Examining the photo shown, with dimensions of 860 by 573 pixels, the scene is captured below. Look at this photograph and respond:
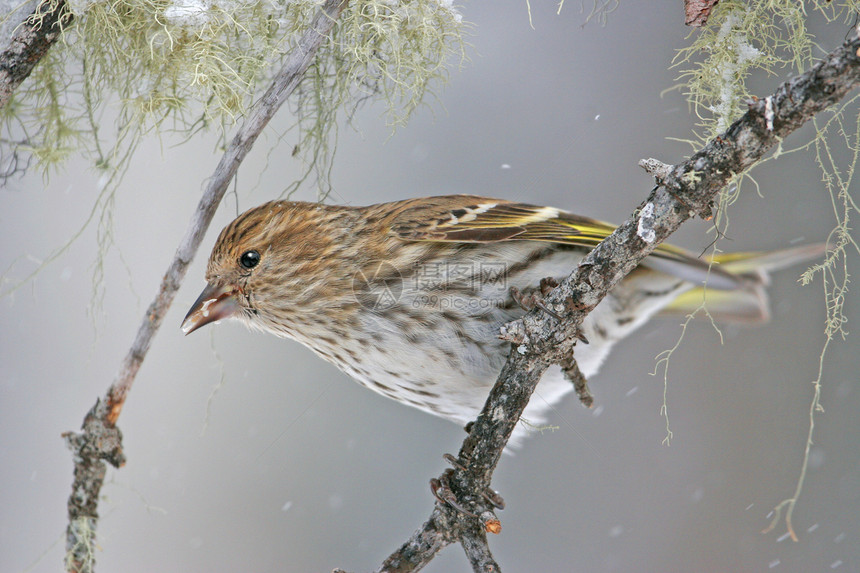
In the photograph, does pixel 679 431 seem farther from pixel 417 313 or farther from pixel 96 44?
pixel 96 44

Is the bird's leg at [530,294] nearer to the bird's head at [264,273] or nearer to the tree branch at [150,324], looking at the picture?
the bird's head at [264,273]

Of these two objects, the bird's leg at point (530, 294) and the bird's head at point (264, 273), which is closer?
the bird's leg at point (530, 294)

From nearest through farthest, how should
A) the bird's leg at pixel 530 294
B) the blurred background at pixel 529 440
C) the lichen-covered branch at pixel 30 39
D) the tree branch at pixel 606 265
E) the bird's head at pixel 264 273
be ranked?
the tree branch at pixel 606 265
the lichen-covered branch at pixel 30 39
the bird's leg at pixel 530 294
the bird's head at pixel 264 273
the blurred background at pixel 529 440

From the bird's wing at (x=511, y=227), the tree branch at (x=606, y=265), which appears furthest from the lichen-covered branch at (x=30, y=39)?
the tree branch at (x=606, y=265)

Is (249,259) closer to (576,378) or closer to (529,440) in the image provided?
(576,378)

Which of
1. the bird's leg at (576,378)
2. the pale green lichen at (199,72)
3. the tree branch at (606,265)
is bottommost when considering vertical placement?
the tree branch at (606,265)
